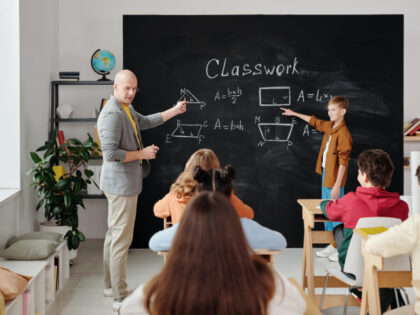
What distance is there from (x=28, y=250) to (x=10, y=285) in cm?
78

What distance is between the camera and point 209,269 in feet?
4.28

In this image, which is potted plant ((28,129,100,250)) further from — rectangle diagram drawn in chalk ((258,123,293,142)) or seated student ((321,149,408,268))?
seated student ((321,149,408,268))

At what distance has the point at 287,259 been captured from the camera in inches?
A: 197

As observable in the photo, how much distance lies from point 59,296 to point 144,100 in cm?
212

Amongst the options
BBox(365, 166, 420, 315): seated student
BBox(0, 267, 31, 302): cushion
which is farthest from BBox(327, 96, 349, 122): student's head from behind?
BBox(0, 267, 31, 302): cushion

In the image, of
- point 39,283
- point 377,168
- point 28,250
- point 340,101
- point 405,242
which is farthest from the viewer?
point 340,101

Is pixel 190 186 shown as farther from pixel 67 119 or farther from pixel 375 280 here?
pixel 67 119

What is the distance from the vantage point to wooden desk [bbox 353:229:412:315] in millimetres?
2636

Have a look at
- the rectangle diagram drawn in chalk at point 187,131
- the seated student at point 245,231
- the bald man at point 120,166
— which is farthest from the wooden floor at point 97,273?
the seated student at point 245,231

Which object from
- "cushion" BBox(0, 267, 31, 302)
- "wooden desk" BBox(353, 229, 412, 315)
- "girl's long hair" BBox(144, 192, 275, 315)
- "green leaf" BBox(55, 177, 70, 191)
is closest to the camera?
"girl's long hair" BBox(144, 192, 275, 315)

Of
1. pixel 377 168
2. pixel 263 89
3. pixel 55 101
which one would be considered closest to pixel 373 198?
pixel 377 168

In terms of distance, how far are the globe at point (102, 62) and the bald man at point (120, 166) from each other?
166cm

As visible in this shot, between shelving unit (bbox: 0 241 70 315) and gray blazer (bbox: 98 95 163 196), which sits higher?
gray blazer (bbox: 98 95 163 196)

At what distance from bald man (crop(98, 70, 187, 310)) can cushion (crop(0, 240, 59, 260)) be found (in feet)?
1.46
